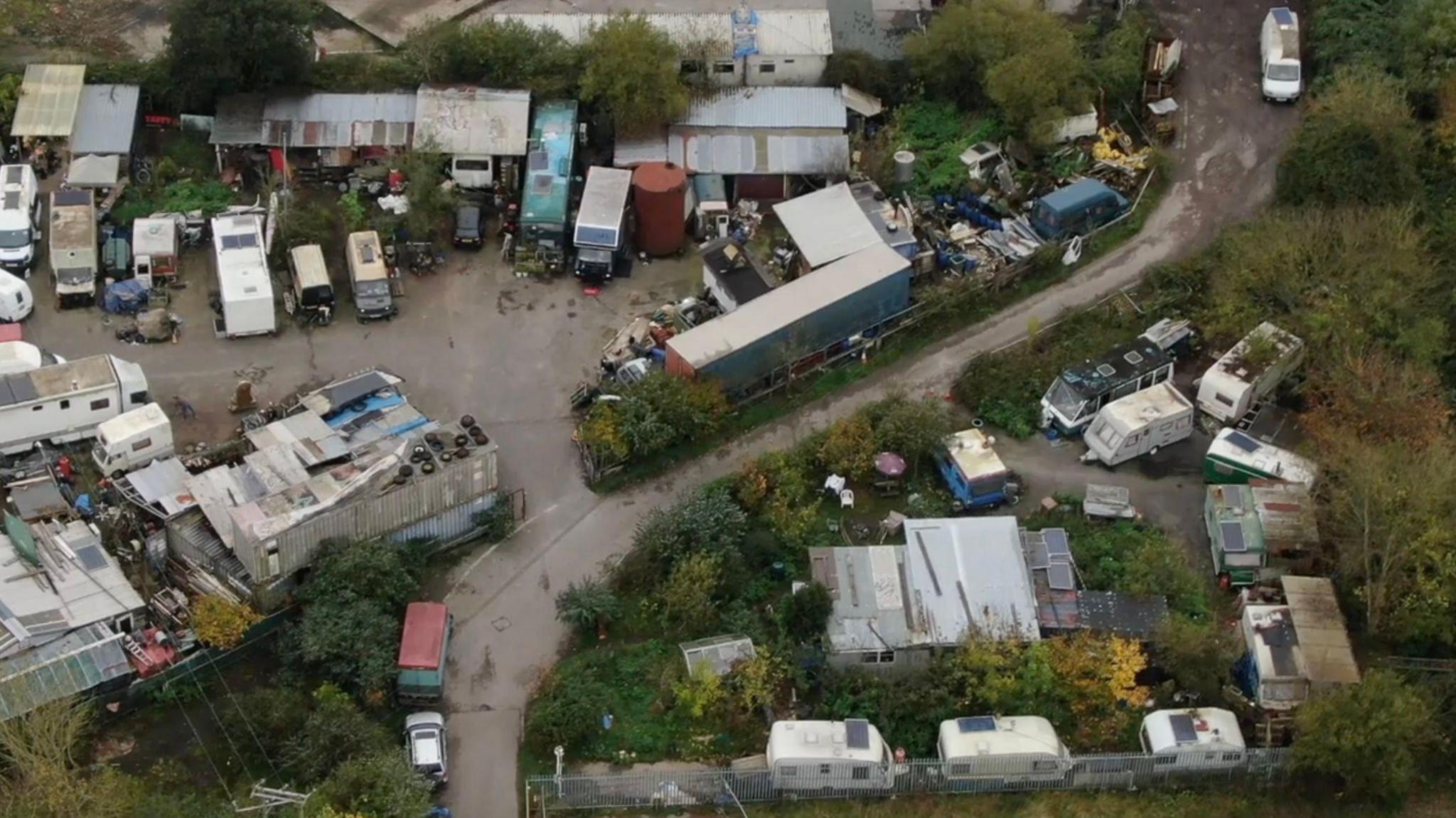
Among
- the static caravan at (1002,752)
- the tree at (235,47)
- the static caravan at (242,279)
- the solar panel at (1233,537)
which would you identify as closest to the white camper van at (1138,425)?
the solar panel at (1233,537)

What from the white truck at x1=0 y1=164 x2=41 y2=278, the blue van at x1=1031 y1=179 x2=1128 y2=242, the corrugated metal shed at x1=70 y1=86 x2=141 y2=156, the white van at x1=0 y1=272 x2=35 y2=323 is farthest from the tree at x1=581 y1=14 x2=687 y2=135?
the white van at x1=0 y1=272 x2=35 y2=323

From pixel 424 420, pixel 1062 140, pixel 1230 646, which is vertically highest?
pixel 1062 140

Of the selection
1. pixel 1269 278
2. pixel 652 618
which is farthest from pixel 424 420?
pixel 1269 278

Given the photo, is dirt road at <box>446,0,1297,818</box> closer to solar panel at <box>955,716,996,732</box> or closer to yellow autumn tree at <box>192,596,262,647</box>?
yellow autumn tree at <box>192,596,262,647</box>

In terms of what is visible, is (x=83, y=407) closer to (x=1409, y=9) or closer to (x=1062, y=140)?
(x=1062, y=140)

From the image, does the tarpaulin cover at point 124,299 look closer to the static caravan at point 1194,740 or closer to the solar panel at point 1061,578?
the solar panel at point 1061,578

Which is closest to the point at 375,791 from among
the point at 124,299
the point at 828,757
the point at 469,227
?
the point at 828,757
